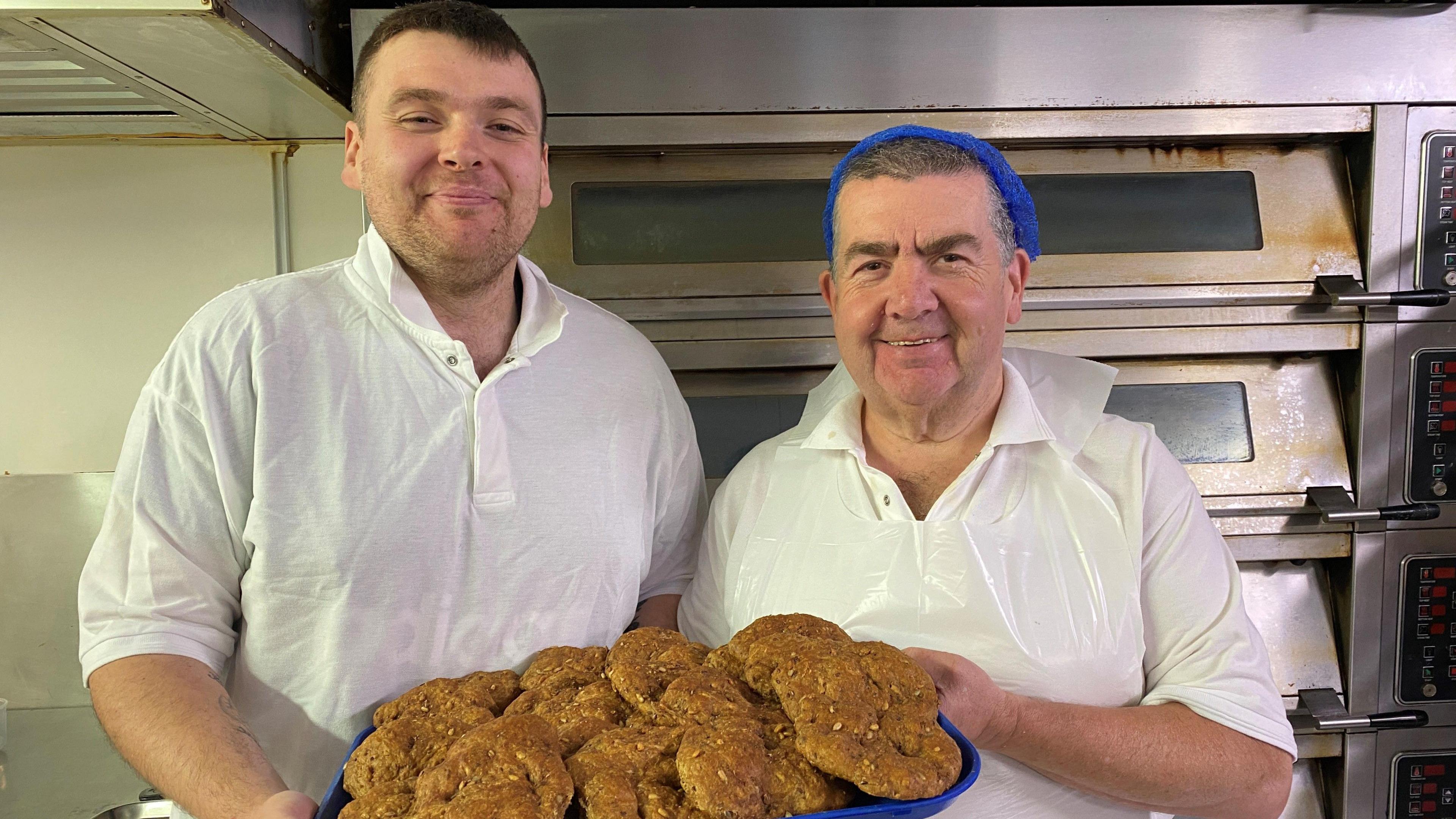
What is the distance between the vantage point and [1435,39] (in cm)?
187

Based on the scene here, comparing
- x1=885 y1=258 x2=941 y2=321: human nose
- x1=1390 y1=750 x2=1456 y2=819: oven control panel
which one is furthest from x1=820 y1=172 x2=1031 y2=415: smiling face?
x1=1390 y1=750 x2=1456 y2=819: oven control panel

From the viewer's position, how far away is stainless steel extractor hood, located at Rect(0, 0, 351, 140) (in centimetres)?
135

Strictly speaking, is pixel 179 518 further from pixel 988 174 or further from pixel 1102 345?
pixel 1102 345

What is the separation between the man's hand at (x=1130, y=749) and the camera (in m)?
1.17

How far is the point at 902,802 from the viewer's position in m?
0.86

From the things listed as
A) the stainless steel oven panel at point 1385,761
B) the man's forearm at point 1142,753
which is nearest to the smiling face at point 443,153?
the man's forearm at point 1142,753

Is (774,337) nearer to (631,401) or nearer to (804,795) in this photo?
(631,401)

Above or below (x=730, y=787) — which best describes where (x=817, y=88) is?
above

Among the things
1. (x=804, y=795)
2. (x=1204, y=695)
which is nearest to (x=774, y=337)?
(x=1204, y=695)

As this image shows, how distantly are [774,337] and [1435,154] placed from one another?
4.62 ft

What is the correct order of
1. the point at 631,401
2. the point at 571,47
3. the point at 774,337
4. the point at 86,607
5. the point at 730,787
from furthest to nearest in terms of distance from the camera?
the point at 774,337 → the point at 571,47 → the point at 631,401 → the point at 86,607 → the point at 730,787

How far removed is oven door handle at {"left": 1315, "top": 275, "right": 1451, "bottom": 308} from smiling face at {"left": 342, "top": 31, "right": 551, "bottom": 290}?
163cm

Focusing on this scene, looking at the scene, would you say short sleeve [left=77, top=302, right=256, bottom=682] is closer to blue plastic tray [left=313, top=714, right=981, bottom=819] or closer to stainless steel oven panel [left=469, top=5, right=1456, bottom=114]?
blue plastic tray [left=313, top=714, right=981, bottom=819]

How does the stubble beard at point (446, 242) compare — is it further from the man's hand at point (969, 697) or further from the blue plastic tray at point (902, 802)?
the man's hand at point (969, 697)
